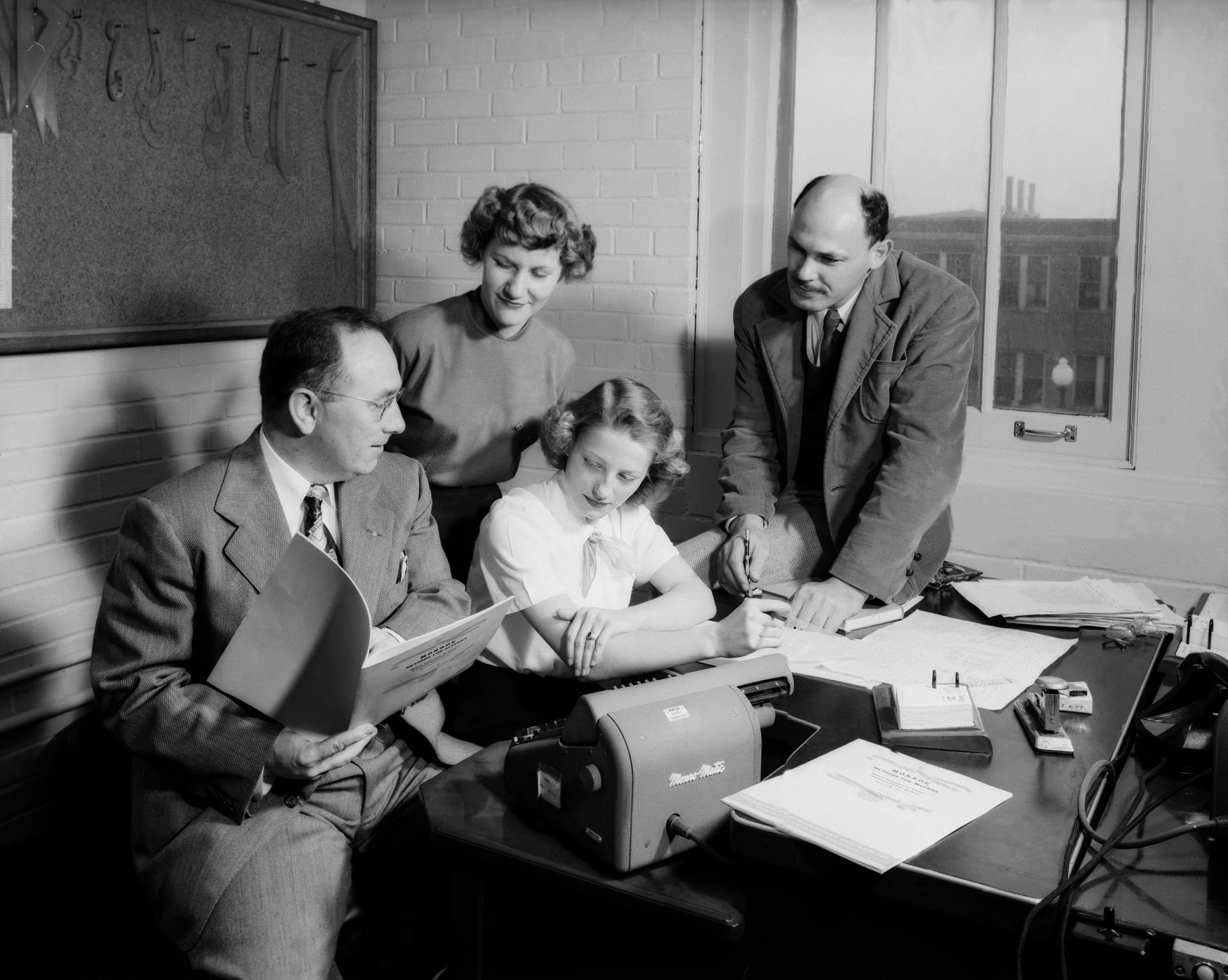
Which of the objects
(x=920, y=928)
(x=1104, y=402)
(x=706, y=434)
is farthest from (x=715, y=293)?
(x=920, y=928)

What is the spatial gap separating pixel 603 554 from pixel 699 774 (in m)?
0.95

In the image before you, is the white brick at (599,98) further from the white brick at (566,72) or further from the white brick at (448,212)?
the white brick at (448,212)

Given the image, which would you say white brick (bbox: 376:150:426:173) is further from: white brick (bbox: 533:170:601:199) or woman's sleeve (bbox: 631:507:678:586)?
woman's sleeve (bbox: 631:507:678:586)

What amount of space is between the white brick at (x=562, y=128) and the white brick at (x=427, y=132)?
0.32 meters

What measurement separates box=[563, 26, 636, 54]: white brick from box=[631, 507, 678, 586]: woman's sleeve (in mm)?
1902

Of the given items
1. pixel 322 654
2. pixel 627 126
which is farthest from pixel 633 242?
pixel 322 654

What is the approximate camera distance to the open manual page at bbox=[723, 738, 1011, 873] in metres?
1.33

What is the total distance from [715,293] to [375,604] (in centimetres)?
192

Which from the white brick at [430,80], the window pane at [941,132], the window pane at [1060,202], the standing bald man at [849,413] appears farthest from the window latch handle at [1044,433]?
the white brick at [430,80]

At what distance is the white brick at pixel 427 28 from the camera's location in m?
3.98

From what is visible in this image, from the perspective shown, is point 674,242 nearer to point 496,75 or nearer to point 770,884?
point 496,75

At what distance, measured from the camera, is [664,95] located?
12.0 ft

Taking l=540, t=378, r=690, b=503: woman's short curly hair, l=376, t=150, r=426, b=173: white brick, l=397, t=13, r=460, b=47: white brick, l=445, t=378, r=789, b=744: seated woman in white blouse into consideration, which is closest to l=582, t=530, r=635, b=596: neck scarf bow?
l=445, t=378, r=789, b=744: seated woman in white blouse

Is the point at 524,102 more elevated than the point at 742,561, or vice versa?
the point at 524,102
